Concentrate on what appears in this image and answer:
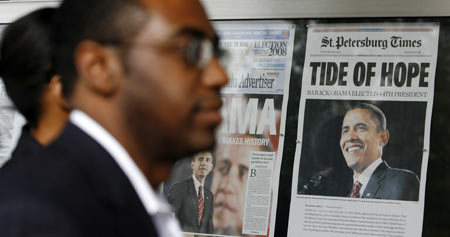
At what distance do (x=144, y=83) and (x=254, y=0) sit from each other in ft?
7.43

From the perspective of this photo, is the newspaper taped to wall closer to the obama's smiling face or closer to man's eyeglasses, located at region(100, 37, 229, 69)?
the obama's smiling face

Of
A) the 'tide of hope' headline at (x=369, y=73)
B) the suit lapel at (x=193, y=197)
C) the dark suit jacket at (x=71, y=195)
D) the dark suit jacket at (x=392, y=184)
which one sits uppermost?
the 'tide of hope' headline at (x=369, y=73)

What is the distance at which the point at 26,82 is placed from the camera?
2109mm

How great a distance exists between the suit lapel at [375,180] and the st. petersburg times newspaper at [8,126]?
1.90 m

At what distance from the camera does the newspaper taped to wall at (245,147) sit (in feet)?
10.8

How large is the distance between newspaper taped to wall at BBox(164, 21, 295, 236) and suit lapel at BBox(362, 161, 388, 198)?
424 millimetres

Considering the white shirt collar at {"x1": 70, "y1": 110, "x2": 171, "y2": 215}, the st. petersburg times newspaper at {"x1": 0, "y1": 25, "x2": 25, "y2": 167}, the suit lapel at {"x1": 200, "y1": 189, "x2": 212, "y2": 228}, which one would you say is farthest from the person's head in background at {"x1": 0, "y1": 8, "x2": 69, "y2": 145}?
the st. petersburg times newspaper at {"x1": 0, "y1": 25, "x2": 25, "y2": 167}

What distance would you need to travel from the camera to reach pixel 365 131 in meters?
3.16

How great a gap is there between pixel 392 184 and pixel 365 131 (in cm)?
26

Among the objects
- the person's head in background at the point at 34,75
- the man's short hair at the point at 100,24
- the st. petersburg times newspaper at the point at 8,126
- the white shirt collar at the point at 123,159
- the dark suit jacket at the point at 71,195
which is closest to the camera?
the dark suit jacket at the point at 71,195

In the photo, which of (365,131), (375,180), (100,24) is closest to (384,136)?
(365,131)

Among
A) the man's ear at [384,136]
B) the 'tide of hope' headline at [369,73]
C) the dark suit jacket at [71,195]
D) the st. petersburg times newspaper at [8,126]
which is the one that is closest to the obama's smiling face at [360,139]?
the man's ear at [384,136]

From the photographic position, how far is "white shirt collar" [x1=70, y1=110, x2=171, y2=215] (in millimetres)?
1142

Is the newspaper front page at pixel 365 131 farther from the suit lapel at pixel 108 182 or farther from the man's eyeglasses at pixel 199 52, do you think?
the suit lapel at pixel 108 182
